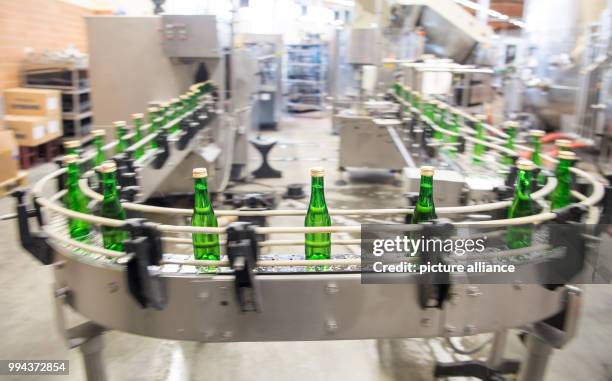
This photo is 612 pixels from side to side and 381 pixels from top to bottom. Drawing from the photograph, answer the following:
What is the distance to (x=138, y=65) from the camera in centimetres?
395

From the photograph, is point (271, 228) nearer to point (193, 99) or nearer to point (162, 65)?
point (193, 99)

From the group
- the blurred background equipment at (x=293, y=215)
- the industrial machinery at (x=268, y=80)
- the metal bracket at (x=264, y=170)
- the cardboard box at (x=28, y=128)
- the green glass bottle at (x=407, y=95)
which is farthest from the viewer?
the industrial machinery at (x=268, y=80)

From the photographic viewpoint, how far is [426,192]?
115 cm

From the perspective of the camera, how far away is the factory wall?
5.46 metres

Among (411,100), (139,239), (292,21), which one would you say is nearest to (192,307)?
(139,239)

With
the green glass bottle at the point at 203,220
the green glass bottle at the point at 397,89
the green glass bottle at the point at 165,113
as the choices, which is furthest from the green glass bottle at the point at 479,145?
the green glass bottle at the point at 397,89

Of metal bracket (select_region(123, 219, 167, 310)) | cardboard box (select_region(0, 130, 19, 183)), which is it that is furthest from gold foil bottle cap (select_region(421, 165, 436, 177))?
cardboard box (select_region(0, 130, 19, 183))

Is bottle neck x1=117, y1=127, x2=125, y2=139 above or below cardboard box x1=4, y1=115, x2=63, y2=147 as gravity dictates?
above

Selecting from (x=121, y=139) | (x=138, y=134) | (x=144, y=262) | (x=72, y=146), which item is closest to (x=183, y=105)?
(x=138, y=134)

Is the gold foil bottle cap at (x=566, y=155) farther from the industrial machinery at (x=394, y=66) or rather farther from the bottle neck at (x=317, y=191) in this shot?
the industrial machinery at (x=394, y=66)

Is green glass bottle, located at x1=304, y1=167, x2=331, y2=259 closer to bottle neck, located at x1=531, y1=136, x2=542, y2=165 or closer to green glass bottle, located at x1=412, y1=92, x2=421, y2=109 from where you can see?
bottle neck, located at x1=531, y1=136, x2=542, y2=165

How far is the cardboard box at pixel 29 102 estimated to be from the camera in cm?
523

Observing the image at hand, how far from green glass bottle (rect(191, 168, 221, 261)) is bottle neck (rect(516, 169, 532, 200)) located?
2.58 feet

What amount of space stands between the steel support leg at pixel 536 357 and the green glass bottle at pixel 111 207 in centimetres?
106
